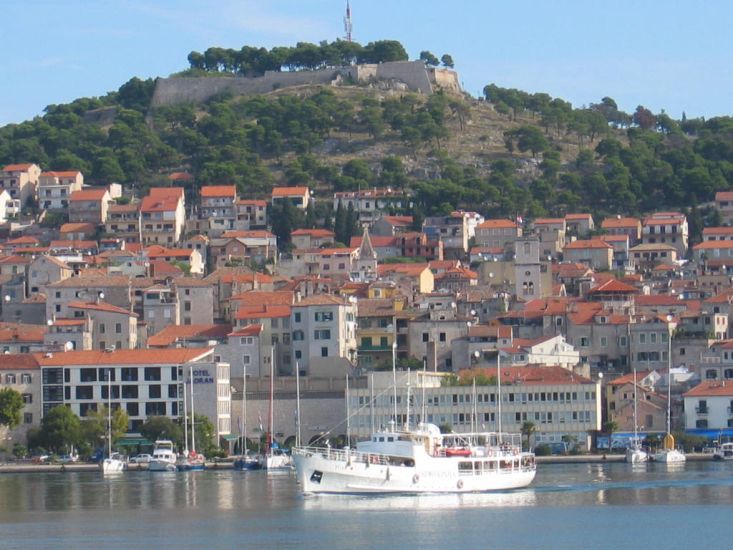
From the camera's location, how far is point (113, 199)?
147 m

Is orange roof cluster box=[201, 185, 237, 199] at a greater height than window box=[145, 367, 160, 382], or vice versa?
orange roof cluster box=[201, 185, 237, 199]

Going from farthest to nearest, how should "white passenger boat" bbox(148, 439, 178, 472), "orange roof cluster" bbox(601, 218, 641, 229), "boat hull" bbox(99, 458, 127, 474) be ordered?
"orange roof cluster" bbox(601, 218, 641, 229)
"white passenger boat" bbox(148, 439, 178, 472)
"boat hull" bbox(99, 458, 127, 474)

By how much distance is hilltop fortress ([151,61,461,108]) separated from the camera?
17750 cm

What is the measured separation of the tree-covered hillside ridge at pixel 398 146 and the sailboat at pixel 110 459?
5419 centimetres

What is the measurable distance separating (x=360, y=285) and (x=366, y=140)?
4848 cm

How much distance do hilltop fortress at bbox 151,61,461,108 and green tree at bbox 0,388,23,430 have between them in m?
86.0

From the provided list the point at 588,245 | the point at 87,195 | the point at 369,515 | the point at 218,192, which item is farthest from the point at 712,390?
the point at 87,195

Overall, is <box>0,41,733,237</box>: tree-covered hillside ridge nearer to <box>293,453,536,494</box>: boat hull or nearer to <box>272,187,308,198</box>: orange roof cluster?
<box>272,187,308,198</box>: orange roof cluster

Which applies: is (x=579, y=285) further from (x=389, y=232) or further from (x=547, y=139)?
(x=547, y=139)

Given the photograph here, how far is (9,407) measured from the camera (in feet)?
304

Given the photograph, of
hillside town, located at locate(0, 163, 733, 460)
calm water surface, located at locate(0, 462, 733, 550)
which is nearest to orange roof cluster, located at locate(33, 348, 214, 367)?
hillside town, located at locate(0, 163, 733, 460)

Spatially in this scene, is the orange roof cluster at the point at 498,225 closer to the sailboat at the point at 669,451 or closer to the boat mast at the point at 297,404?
the boat mast at the point at 297,404

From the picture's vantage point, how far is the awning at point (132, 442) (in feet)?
308

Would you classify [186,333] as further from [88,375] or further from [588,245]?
[588,245]
